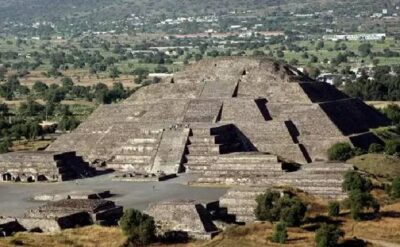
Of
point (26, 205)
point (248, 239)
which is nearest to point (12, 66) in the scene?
point (26, 205)

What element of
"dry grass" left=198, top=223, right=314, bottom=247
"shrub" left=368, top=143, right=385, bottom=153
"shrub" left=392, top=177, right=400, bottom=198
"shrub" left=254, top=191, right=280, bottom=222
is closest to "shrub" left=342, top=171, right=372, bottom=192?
"shrub" left=392, top=177, right=400, bottom=198

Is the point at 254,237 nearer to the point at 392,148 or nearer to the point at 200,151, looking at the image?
the point at 200,151

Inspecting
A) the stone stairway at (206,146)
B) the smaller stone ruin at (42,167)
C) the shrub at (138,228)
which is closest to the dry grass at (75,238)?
the shrub at (138,228)

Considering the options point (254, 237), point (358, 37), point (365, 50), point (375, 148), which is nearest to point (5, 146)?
point (375, 148)

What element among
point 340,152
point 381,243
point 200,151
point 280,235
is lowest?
point 381,243

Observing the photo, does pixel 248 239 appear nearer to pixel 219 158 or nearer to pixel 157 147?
pixel 219 158
